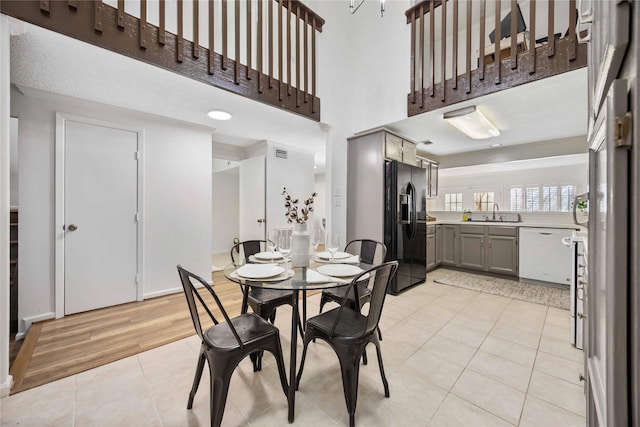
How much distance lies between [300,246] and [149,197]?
2480mm

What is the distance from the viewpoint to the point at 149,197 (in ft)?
10.6

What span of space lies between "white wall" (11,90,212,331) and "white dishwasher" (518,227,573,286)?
478 centimetres

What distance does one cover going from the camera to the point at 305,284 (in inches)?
56.8

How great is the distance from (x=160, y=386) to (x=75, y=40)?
7.72ft

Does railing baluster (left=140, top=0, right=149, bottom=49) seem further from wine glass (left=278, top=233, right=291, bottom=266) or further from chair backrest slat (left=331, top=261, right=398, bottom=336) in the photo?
chair backrest slat (left=331, top=261, right=398, bottom=336)

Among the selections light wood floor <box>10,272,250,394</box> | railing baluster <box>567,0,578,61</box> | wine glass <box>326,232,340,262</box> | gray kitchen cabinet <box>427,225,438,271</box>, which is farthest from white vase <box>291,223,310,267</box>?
gray kitchen cabinet <box>427,225,438,271</box>

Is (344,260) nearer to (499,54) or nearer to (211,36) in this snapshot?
(211,36)

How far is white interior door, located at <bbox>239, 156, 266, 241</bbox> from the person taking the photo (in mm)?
4426

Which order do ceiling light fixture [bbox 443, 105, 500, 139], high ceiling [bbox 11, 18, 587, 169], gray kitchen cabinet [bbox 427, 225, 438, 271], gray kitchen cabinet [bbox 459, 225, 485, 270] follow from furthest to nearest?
gray kitchen cabinet [bbox 427, 225, 438, 271]
gray kitchen cabinet [bbox 459, 225, 485, 270]
ceiling light fixture [bbox 443, 105, 500, 139]
high ceiling [bbox 11, 18, 587, 169]

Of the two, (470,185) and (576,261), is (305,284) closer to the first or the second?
(576,261)

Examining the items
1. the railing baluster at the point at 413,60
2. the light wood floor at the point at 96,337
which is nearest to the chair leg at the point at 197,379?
the light wood floor at the point at 96,337

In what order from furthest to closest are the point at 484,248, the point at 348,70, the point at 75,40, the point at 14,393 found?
the point at 484,248 < the point at 348,70 < the point at 75,40 < the point at 14,393

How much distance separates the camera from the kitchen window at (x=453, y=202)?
5379 mm

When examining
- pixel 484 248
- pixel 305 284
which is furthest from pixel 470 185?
pixel 305 284
